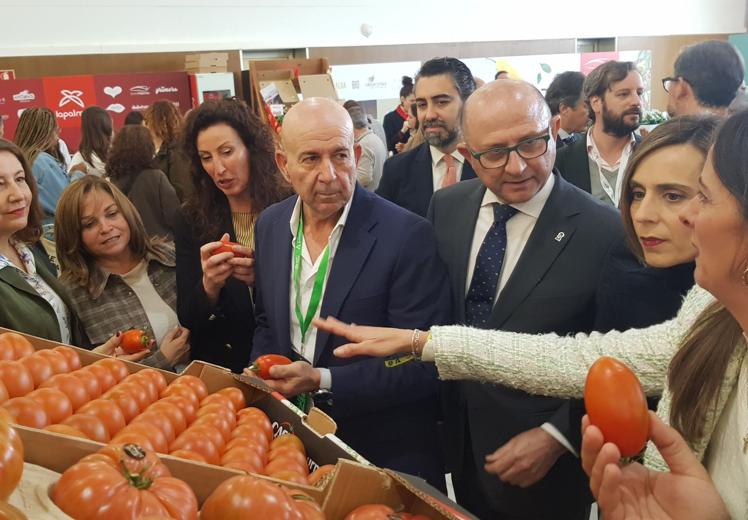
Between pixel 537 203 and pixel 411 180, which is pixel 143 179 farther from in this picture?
pixel 537 203

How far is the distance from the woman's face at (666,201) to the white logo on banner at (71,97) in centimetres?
849

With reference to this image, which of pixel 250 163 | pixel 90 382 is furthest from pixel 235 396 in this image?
pixel 250 163

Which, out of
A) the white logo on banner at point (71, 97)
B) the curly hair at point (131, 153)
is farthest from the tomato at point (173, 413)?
the white logo on banner at point (71, 97)

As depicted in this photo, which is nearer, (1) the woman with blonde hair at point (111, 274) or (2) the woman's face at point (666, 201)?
(2) the woman's face at point (666, 201)

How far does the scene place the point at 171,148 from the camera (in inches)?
212

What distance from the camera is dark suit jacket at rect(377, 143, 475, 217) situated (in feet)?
12.4

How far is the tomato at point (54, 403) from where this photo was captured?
4.76 ft

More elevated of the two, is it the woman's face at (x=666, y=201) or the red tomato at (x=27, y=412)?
the woman's face at (x=666, y=201)

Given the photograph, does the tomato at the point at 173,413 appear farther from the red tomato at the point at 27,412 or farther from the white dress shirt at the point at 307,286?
the white dress shirt at the point at 307,286

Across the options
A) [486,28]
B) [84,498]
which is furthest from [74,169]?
[486,28]

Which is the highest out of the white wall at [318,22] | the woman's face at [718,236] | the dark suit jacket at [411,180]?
the white wall at [318,22]

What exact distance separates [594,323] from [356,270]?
722mm

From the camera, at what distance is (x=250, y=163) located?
2926mm

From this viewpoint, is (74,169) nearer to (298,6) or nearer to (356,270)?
(356,270)
